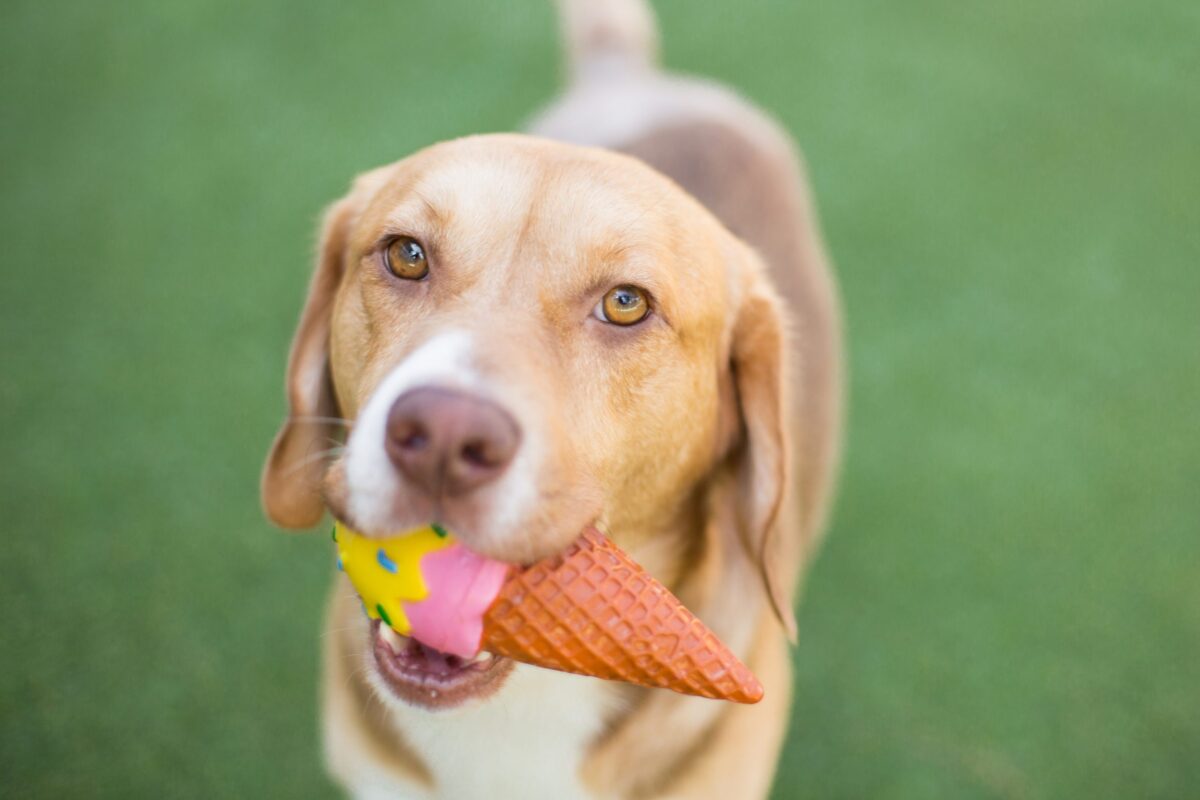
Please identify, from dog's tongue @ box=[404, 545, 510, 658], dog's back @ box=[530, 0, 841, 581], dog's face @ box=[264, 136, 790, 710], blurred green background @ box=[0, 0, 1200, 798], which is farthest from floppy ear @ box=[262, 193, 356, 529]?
dog's back @ box=[530, 0, 841, 581]

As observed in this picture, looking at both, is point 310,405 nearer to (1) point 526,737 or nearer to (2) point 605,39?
(1) point 526,737

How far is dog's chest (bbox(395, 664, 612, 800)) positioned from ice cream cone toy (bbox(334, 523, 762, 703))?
0.44 m

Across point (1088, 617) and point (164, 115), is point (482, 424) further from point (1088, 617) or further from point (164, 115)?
point (164, 115)

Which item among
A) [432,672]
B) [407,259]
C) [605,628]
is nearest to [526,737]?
[432,672]

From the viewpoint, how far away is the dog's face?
5.49 ft

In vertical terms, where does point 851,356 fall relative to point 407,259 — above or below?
above

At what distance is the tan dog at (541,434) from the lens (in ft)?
5.58

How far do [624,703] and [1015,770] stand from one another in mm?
1812

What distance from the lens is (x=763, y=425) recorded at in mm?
2428

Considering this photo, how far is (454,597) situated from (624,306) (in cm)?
70

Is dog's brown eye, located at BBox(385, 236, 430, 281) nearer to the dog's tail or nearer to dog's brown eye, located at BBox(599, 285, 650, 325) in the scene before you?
dog's brown eye, located at BBox(599, 285, 650, 325)

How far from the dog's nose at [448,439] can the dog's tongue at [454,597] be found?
0.59 feet

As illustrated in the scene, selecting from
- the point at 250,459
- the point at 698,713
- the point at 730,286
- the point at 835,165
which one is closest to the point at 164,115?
the point at 250,459

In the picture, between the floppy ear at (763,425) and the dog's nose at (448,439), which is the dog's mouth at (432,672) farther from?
the floppy ear at (763,425)
